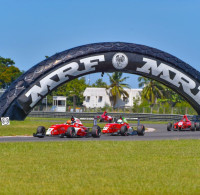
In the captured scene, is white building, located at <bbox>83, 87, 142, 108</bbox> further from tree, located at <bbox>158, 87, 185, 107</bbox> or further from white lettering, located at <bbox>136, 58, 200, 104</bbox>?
white lettering, located at <bbox>136, 58, 200, 104</bbox>

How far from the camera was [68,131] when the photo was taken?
23.7 m

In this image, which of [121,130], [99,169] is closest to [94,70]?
[121,130]

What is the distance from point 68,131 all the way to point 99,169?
11533mm

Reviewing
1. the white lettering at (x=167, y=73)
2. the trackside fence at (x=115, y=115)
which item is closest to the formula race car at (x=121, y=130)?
the white lettering at (x=167, y=73)

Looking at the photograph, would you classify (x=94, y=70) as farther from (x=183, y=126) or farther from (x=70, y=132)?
(x=70, y=132)

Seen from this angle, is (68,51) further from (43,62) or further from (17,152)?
(17,152)

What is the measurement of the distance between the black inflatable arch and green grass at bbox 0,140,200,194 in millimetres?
16099

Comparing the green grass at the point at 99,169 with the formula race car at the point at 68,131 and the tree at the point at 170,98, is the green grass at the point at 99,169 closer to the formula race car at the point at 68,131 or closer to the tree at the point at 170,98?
the formula race car at the point at 68,131

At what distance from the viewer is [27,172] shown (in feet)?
38.6

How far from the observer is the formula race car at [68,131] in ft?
78.0

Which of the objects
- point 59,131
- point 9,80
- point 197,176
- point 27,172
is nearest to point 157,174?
point 197,176

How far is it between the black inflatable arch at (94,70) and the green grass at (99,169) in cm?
1610

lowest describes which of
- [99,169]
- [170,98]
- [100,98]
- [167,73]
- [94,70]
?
Result: [99,169]

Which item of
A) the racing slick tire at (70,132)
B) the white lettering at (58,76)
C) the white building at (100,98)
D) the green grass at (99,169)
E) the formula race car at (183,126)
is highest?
the white building at (100,98)
